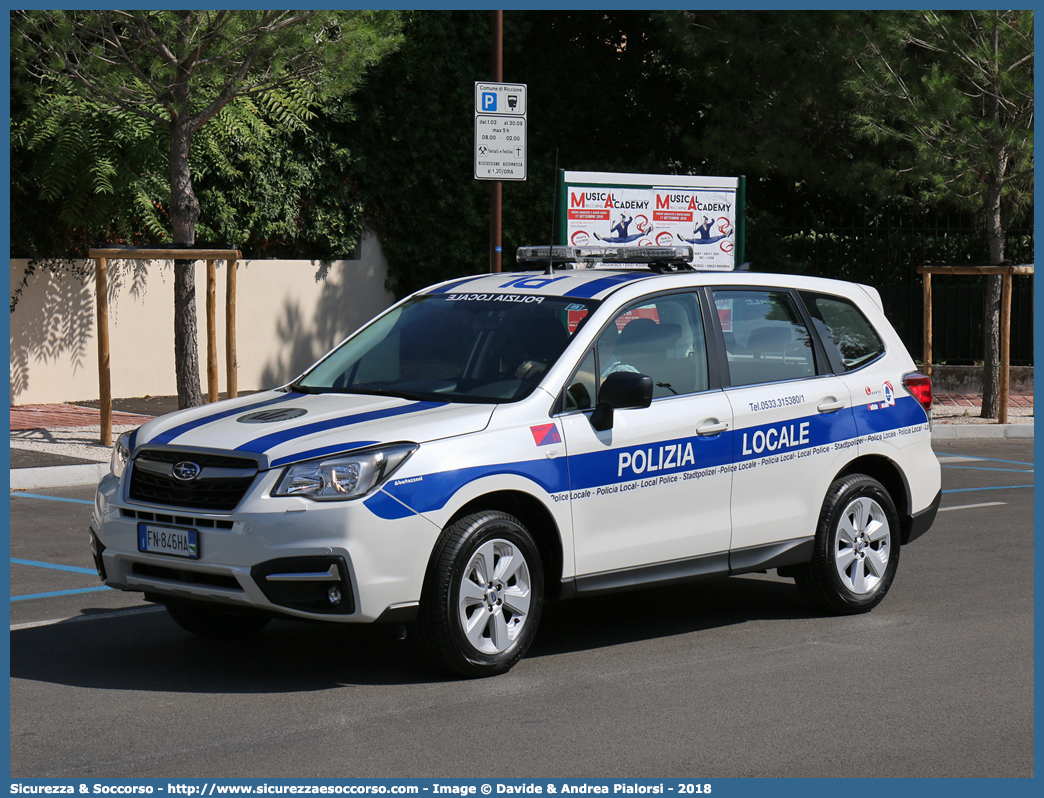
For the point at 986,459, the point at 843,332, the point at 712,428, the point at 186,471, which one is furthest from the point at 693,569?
the point at 986,459

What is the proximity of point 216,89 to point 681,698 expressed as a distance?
1142 cm

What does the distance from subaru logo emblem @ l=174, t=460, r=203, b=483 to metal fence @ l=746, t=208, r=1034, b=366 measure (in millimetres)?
17268

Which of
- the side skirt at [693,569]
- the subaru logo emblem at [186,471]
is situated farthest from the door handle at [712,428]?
the subaru logo emblem at [186,471]

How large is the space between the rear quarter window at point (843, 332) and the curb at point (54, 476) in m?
7.15

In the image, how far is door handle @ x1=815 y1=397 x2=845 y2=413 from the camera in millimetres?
7348

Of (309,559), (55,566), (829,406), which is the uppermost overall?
(829,406)

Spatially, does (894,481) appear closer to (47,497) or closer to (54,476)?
(47,497)

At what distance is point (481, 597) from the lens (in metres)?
5.99

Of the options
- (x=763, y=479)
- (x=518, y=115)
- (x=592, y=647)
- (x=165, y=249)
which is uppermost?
(x=518, y=115)

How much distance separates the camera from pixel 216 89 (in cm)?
1534

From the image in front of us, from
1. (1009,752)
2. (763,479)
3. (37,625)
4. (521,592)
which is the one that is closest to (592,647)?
(521,592)

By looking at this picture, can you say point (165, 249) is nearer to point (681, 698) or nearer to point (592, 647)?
point (592, 647)

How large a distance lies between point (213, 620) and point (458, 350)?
71.7 inches

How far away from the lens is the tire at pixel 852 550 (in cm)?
736
